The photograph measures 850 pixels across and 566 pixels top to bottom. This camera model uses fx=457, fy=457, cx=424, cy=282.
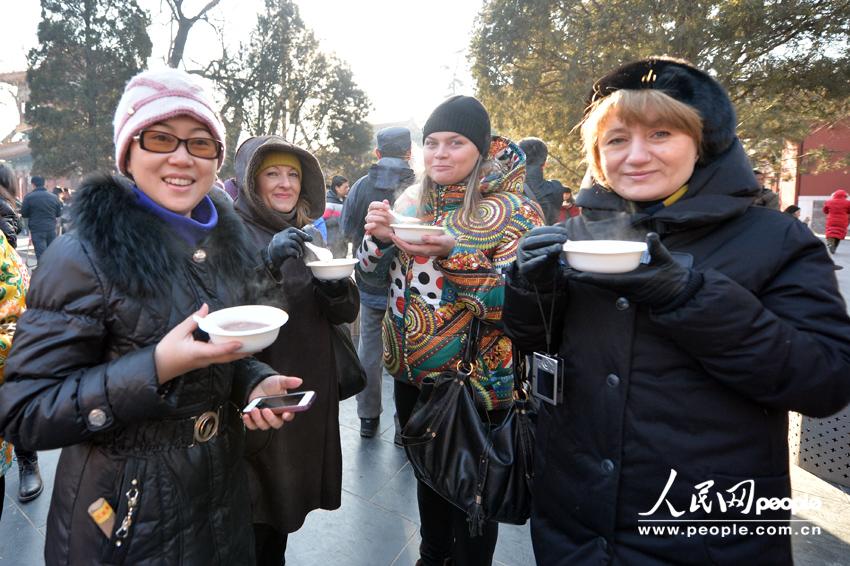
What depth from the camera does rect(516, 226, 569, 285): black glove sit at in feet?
4.48

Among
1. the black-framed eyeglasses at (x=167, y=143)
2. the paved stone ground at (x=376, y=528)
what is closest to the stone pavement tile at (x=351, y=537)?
the paved stone ground at (x=376, y=528)

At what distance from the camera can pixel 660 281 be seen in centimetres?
119

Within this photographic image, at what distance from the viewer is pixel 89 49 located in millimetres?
18641

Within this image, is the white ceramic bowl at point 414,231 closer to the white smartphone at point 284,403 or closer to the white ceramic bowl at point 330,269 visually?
the white ceramic bowl at point 330,269

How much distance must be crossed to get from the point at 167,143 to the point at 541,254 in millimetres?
1232

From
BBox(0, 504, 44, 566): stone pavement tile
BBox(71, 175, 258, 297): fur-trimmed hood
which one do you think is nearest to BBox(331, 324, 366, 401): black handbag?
BBox(71, 175, 258, 297): fur-trimmed hood

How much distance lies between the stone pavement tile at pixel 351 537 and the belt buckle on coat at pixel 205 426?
5.39ft

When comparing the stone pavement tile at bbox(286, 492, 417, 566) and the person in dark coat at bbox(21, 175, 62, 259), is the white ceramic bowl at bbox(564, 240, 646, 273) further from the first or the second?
the person in dark coat at bbox(21, 175, 62, 259)

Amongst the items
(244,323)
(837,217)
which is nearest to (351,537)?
(244,323)

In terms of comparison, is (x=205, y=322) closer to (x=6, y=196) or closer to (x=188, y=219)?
(x=188, y=219)

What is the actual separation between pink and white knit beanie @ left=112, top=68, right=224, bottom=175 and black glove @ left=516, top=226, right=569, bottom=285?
3.69 feet

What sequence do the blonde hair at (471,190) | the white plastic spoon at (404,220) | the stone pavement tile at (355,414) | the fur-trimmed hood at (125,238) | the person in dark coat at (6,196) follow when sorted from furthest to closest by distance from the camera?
the stone pavement tile at (355,414)
the person in dark coat at (6,196)
the white plastic spoon at (404,220)
the blonde hair at (471,190)
the fur-trimmed hood at (125,238)

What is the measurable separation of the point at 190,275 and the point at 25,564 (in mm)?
2437

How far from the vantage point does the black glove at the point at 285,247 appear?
200cm
